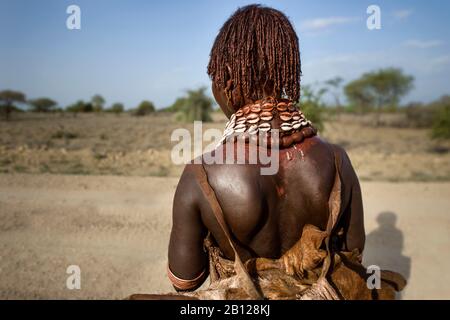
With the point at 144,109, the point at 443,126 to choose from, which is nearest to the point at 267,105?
the point at 443,126

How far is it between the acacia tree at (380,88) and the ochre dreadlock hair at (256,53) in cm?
2661

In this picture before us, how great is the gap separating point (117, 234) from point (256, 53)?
4.59 m

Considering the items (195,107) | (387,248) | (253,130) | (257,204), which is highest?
(195,107)

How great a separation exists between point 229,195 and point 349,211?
0.58 m

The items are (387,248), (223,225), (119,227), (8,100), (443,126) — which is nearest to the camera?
(223,225)

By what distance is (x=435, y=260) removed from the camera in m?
5.07

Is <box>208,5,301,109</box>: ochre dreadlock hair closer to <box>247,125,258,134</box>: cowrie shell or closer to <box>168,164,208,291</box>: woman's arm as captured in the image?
<box>247,125,258,134</box>: cowrie shell

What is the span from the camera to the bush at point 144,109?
119ft

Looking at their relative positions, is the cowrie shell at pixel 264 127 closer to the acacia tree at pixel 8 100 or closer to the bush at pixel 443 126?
the bush at pixel 443 126

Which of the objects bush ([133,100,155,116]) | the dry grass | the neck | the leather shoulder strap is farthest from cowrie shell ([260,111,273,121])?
bush ([133,100,155,116])

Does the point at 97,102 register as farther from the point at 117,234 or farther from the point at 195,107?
the point at 117,234

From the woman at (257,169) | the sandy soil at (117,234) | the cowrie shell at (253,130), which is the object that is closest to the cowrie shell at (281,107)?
the woman at (257,169)

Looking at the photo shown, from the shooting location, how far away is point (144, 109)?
36.8 metres
